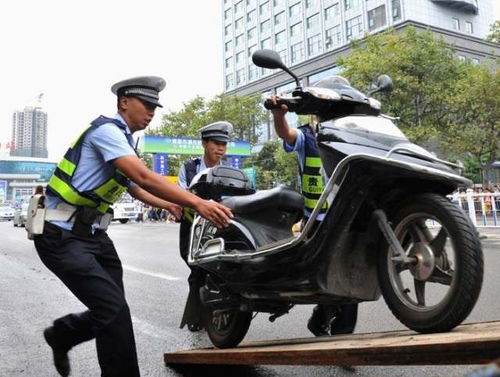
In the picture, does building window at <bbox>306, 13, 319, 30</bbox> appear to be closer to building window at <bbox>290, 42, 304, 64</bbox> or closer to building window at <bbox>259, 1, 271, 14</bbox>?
building window at <bbox>290, 42, 304, 64</bbox>

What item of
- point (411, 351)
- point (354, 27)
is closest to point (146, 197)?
point (411, 351)

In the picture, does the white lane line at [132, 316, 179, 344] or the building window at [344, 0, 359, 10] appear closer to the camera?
the white lane line at [132, 316, 179, 344]

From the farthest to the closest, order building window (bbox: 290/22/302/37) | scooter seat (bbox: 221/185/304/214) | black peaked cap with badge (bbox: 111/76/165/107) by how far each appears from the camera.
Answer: building window (bbox: 290/22/302/37) → scooter seat (bbox: 221/185/304/214) → black peaked cap with badge (bbox: 111/76/165/107)

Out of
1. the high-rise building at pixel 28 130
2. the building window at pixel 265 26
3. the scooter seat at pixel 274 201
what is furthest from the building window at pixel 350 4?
the high-rise building at pixel 28 130

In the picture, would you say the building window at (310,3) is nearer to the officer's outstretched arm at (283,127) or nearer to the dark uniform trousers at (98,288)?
the officer's outstretched arm at (283,127)

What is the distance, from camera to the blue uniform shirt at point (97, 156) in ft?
7.91

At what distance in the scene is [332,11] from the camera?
159ft

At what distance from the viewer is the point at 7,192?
96500 mm

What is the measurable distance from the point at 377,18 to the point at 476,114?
23844mm

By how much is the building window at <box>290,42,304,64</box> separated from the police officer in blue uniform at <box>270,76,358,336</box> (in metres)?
49.7

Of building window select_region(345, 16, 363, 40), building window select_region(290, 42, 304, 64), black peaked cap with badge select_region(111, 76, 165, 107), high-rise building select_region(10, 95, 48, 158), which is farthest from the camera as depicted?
high-rise building select_region(10, 95, 48, 158)

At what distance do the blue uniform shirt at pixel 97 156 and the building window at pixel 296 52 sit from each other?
50.6 metres

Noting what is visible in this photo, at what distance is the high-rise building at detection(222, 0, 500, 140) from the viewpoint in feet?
139

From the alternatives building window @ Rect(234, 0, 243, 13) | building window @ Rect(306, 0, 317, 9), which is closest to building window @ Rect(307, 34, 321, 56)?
building window @ Rect(306, 0, 317, 9)
